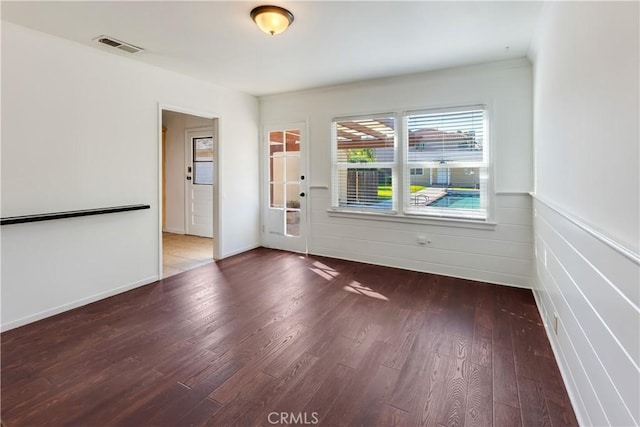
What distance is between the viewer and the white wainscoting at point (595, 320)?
1062 millimetres

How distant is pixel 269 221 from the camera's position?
5.56 metres

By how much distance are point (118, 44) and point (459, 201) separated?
4.00 m

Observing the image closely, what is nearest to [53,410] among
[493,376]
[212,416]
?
[212,416]

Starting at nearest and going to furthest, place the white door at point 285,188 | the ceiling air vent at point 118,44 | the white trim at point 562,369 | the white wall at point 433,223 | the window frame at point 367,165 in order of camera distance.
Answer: the white trim at point 562,369 → the ceiling air vent at point 118,44 → the white wall at point 433,223 → the window frame at point 367,165 → the white door at point 285,188

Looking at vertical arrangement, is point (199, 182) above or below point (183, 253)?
above

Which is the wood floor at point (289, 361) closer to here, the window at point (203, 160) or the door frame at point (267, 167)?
the door frame at point (267, 167)

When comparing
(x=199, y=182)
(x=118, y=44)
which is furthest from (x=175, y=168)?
(x=118, y=44)

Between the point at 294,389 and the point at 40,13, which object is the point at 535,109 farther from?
the point at 40,13

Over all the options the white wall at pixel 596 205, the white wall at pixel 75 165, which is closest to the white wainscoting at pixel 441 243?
the white wall at pixel 596 205

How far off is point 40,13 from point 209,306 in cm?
276

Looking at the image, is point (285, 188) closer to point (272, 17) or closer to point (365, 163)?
point (365, 163)

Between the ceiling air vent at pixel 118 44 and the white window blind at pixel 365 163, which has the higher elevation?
the ceiling air vent at pixel 118 44

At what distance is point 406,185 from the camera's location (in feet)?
14.1

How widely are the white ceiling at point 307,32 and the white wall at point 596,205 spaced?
2.33ft
